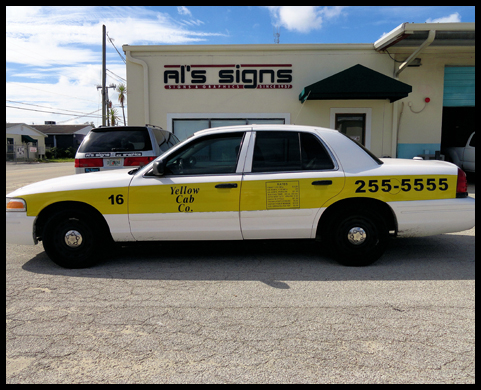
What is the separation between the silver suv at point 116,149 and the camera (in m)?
7.32

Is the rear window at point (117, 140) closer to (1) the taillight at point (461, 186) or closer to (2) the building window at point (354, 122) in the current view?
(1) the taillight at point (461, 186)

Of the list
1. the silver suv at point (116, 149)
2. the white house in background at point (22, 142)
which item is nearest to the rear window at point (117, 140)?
the silver suv at point (116, 149)

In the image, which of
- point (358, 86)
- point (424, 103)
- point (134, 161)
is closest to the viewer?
point (134, 161)

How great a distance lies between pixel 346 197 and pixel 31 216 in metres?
3.74

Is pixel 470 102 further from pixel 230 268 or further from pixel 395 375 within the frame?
pixel 395 375

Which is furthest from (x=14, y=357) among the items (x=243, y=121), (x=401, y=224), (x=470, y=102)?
(x=470, y=102)

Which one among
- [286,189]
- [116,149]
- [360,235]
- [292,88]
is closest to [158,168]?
[286,189]

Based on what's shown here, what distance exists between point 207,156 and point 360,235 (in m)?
2.06

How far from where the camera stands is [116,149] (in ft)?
24.1

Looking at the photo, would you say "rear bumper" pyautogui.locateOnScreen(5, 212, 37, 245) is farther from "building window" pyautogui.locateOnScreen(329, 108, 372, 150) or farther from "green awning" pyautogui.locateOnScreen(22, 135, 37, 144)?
"green awning" pyautogui.locateOnScreen(22, 135, 37, 144)

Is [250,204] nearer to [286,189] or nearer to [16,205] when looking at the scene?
[286,189]

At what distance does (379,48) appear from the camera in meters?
12.1

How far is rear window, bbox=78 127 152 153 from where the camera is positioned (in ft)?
24.2

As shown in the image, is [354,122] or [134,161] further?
[354,122]
